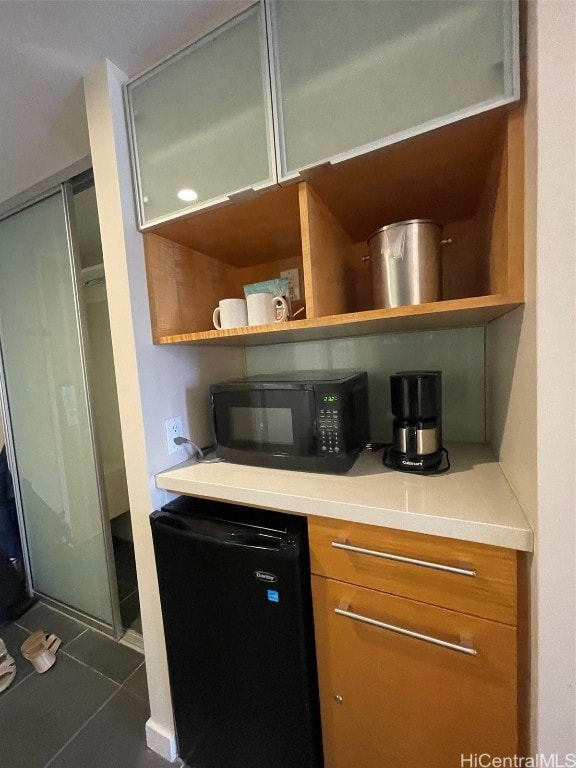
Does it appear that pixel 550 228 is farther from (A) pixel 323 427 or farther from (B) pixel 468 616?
(B) pixel 468 616

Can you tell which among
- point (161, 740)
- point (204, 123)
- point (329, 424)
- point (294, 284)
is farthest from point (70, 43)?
point (161, 740)

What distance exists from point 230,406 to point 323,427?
0.36 meters

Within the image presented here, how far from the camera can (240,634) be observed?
853 millimetres

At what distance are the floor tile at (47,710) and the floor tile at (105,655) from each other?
3 centimetres

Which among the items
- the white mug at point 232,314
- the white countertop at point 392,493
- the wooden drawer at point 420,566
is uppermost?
the white mug at point 232,314

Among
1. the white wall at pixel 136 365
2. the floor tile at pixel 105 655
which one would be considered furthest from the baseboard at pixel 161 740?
the floor tile at pixel 105 655

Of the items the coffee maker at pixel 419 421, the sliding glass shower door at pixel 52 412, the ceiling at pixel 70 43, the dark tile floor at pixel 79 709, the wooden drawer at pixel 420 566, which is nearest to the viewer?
the wooden drawer at pixel 420 566

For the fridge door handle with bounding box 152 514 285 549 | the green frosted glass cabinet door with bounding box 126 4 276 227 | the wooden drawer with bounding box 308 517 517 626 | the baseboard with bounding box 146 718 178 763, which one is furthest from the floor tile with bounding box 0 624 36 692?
the green frosted glass cabinet door with bounding box 126 4 276 227

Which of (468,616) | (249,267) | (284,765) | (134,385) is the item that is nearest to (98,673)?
(284,765)

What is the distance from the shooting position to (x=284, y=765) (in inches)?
33.8

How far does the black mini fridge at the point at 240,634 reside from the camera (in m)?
→ 0.80

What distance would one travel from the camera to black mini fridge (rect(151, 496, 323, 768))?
2.61 feet

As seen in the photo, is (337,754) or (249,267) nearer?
(337,754)

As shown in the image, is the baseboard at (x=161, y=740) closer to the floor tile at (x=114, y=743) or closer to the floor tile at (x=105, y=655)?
the floor tile at (x=114, y=743)
